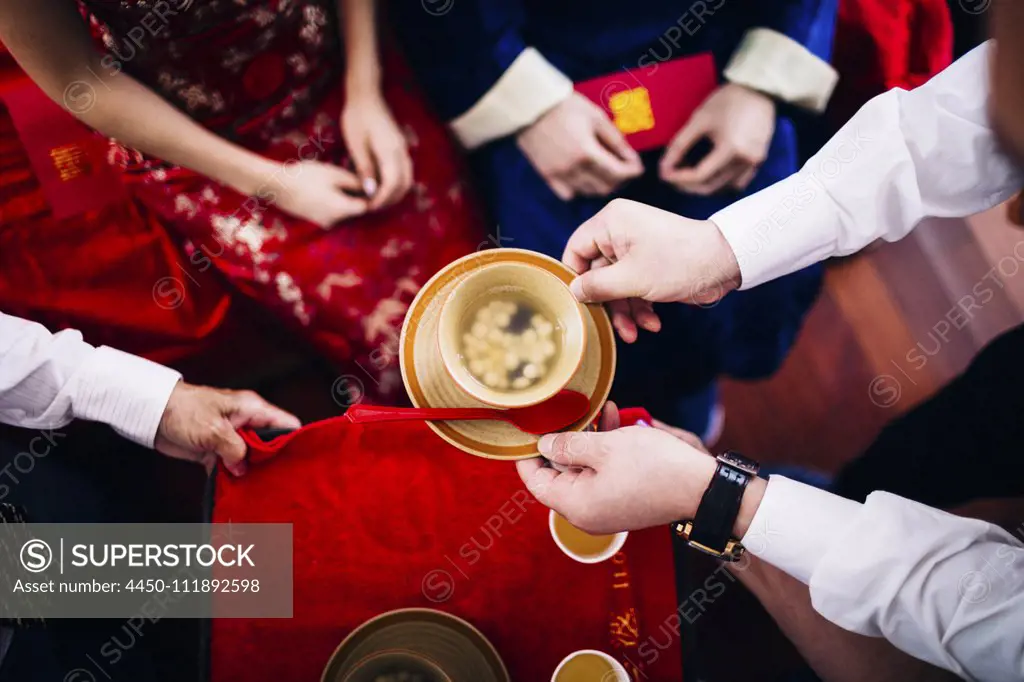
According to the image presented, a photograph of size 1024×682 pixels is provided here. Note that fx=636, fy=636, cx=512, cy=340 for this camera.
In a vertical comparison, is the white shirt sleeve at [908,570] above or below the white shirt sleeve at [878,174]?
below

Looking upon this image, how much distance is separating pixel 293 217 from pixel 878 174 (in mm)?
1016

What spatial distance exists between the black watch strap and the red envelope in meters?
0.68

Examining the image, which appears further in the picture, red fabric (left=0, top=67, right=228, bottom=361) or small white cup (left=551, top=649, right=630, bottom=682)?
red fabric (left=0, top=67, right=228, bottom=361)

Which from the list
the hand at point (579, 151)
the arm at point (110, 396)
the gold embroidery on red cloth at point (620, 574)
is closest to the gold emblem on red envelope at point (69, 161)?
the arm at point (110, 396)

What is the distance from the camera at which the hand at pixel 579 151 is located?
1.22 meters

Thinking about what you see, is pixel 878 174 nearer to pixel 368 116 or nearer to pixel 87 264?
pixel 368 116

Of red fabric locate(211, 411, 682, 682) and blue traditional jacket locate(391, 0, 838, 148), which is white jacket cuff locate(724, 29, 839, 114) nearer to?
blue traditional jacket locate(391, 0, 838, 148)

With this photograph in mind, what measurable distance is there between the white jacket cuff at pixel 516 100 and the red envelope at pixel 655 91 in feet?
0.21

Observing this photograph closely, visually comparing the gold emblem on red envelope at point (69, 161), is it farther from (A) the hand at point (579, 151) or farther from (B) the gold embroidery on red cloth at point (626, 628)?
(B) the gold embroidery on red cloth at point (626, 628)

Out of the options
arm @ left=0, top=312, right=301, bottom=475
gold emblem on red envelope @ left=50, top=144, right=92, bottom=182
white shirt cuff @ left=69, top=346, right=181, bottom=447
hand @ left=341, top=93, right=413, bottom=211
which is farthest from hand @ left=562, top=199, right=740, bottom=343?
gold emblem on red envelope @ left=50, top=144, right=92, bottom=182

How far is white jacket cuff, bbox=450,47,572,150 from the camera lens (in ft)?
3.92

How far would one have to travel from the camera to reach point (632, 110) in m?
1.25

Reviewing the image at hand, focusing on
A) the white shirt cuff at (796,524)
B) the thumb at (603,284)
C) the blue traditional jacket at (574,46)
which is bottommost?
the white shirt cuff at (796,524)

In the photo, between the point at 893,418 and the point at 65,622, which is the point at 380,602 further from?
the point at 893,418
